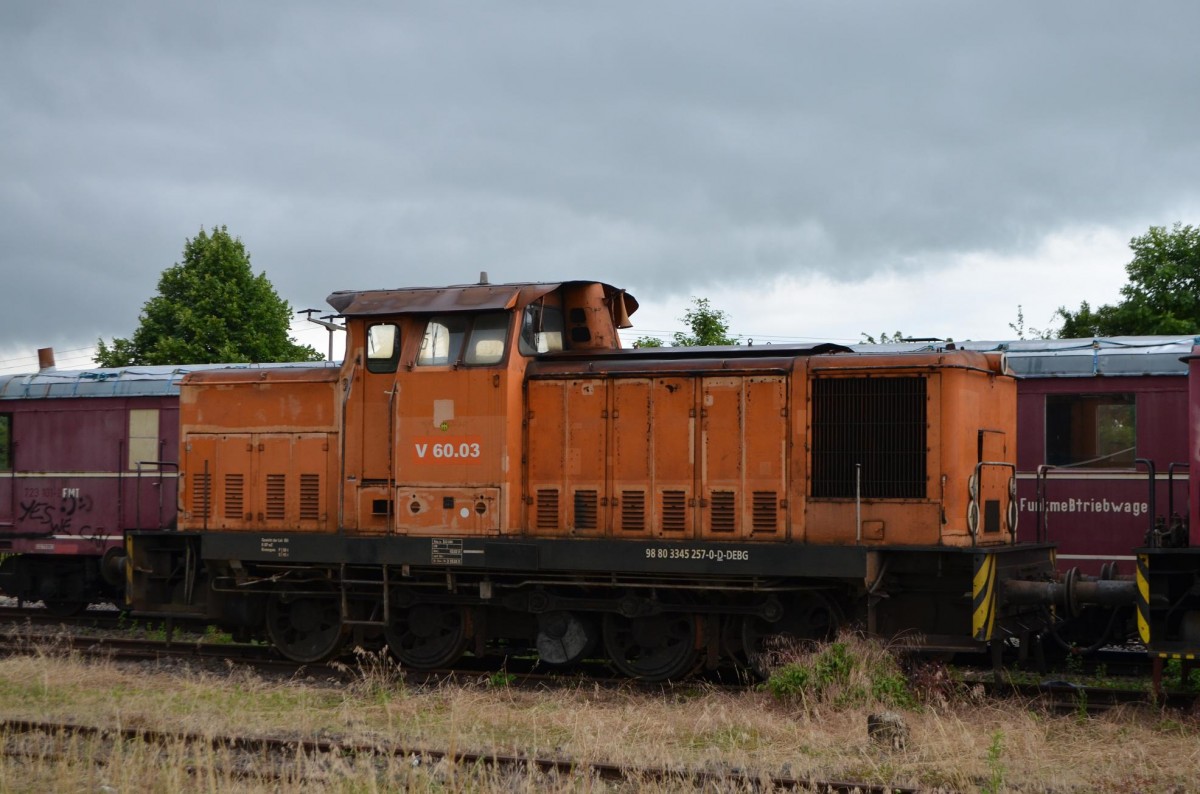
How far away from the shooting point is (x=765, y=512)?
1167 cm

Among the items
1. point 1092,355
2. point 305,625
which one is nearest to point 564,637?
point 305,625

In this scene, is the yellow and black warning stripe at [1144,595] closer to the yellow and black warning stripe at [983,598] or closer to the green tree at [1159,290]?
the yellow and black warning stripe at [983,598]

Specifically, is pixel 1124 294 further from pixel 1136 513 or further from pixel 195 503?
pixel 195 503

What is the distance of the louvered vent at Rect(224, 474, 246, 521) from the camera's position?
13.6 metres

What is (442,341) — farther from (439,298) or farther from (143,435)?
(143,435)

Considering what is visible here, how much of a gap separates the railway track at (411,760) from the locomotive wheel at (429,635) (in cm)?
359

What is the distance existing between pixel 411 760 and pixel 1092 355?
977 centimetres

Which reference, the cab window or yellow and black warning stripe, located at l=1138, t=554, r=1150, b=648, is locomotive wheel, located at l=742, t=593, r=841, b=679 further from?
the cab window

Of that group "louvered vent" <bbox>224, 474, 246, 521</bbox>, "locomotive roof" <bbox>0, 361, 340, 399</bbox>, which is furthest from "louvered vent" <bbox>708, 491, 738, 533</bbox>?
"locomotive roof" <bbox>0, 361, 340, 399</bbox>

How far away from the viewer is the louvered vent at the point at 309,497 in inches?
521

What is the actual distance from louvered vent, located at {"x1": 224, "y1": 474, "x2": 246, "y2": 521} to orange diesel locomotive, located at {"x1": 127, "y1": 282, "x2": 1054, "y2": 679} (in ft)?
0.09

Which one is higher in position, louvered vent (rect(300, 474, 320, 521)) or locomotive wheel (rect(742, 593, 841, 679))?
louvered vent (rect(300, 474, 320, 521))

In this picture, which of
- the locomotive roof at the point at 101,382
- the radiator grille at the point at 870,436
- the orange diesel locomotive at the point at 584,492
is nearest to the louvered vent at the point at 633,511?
the orange diesel locomotive at the point at 584,492

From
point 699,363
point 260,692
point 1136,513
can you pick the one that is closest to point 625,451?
point 699,363
